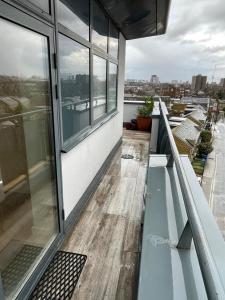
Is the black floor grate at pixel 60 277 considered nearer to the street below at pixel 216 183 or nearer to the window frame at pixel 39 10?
the window frame at pixel 39 10

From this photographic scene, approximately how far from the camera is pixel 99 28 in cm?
292

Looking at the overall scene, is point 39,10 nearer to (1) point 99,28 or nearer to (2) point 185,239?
(2) point 185,239

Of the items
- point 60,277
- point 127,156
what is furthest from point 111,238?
point 127,156

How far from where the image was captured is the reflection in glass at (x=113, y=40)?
3612mm

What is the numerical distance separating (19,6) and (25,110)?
0.58 m

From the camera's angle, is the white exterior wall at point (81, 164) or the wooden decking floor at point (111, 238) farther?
the white exterior wall at point (81, 164)

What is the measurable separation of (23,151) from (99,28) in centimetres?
235

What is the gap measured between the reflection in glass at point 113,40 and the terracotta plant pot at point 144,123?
251 cm

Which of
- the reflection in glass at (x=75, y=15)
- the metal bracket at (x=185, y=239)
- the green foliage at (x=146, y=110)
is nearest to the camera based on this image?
the metal bracket at (x=185, y=239)

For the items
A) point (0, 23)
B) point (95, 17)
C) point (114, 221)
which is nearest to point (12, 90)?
point (0, 23)

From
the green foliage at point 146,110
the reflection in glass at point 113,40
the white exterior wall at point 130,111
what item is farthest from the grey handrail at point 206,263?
the white exterior wall at point 130,111

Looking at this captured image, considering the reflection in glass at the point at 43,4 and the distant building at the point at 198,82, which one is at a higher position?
the distant building at the point at 198,82

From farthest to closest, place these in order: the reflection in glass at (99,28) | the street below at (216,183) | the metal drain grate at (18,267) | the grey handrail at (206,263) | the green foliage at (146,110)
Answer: the green foliage at (146,110), the street below at (216,183), the reflection in glass at (99,28), the metal drain grate at (18,267), the grey handrail at (206,263)

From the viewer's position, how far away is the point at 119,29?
414cm
